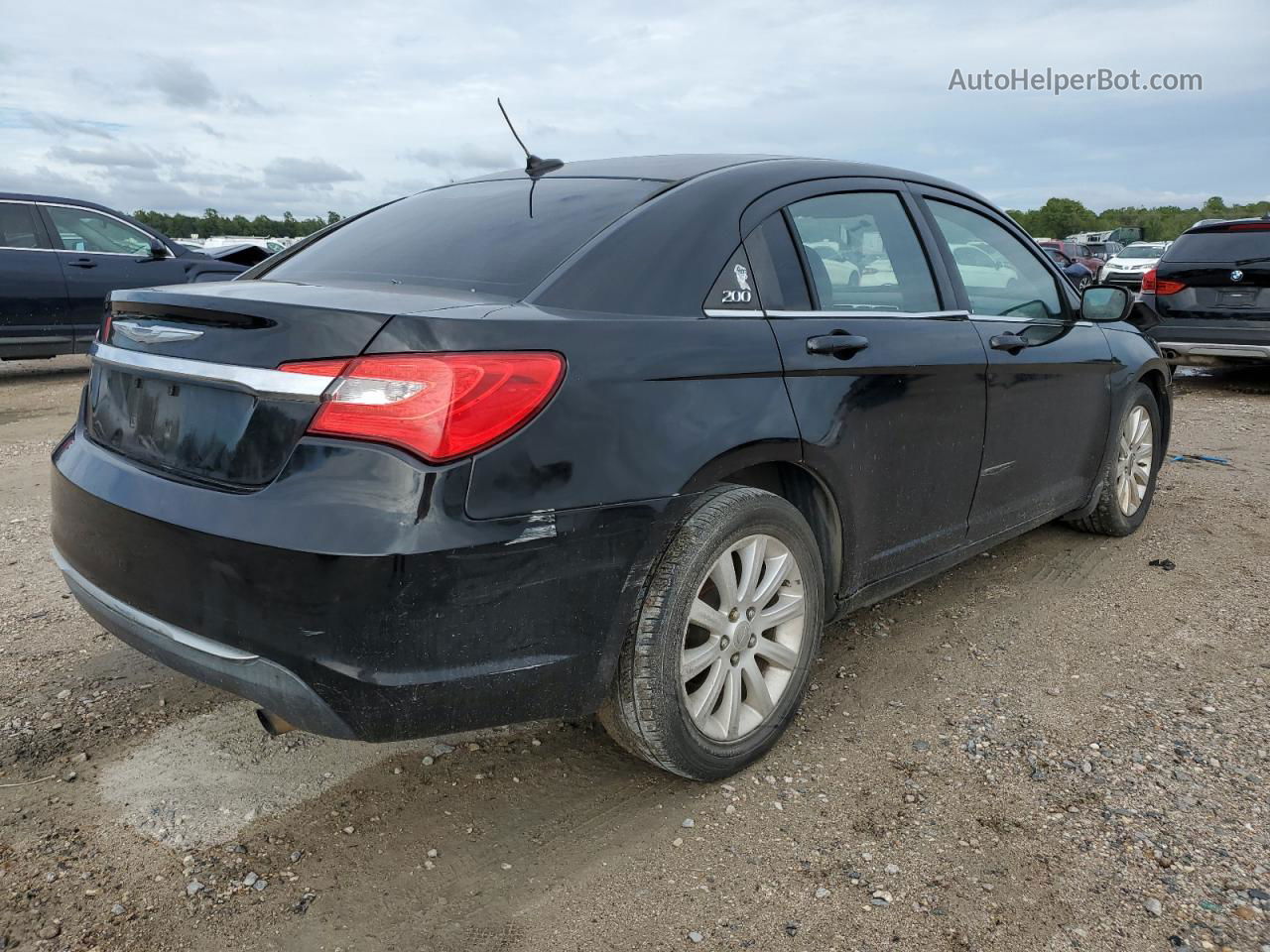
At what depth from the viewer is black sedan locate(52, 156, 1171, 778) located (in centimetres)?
204

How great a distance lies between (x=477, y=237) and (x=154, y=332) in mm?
842

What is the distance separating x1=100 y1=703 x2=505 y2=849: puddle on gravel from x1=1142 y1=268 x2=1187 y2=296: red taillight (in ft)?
29.2

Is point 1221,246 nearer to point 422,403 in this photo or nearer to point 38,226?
point 422,403

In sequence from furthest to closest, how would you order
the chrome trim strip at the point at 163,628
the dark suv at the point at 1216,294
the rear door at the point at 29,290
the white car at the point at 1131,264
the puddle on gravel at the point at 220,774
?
the white car at the point at 1131,264, the rear door at the point at 29,290, the dark suv at the point at 1216,294, the puddle on gravel at the point at 220,774, the chrome trim strip at the point at 163,628

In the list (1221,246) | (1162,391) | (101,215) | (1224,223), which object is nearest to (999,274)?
(1162,391)

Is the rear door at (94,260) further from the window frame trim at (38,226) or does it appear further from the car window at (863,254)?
the car window at (863,254)

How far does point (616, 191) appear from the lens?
2.83 m

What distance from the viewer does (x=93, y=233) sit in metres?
10.1

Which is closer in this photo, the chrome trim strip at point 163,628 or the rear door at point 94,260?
the chrome trim strip at point 163,628

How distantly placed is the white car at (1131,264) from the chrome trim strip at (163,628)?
19.8 metres

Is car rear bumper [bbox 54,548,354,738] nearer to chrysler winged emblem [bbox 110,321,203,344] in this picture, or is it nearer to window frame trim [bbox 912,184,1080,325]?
chrysler winged emblem [bbox 110,321,203,344]

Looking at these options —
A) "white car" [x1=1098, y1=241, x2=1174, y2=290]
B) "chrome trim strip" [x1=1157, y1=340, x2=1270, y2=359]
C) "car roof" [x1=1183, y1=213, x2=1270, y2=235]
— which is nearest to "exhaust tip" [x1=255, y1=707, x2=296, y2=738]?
"chrome trim strip" [x1=1157, y1=340, x2=1270, y2=359]

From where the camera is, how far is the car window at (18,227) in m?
9.52

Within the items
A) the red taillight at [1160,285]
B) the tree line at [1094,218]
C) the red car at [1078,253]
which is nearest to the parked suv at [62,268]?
the red taillight at [1160,285]
